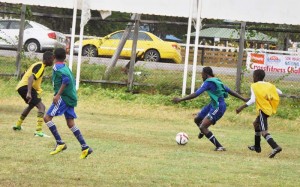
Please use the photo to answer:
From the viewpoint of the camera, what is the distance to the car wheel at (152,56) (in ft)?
82.6

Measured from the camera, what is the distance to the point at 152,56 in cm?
2577

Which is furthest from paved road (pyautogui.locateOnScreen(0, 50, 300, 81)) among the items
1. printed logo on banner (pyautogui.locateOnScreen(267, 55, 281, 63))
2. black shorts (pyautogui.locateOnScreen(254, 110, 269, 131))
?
black shorts (pyautogui.locateOnScreen(254, 110, 269, 131))

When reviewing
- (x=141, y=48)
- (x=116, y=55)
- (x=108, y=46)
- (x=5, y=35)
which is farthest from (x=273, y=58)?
(x=5, y=35)

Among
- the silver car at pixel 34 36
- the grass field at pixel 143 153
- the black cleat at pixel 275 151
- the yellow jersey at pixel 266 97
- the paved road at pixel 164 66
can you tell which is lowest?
the grass field at pixel 143 153

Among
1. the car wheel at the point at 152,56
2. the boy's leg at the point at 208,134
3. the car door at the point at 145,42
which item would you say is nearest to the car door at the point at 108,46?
the car door at the point at 145,42

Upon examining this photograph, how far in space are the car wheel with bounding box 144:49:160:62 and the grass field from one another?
4.68 meters

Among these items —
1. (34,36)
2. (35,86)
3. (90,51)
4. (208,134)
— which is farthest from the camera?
(34,36)

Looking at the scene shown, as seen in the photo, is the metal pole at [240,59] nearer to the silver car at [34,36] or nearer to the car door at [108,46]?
the car door at [108,46]

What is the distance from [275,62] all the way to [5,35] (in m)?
8.71

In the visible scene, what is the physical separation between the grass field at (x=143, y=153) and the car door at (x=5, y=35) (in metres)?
2.72

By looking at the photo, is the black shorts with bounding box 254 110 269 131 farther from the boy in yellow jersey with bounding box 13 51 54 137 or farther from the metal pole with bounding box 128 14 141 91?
the metal pole with bounding box 128 14 141 91

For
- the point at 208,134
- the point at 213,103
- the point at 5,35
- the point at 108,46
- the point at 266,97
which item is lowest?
the point at 208,134

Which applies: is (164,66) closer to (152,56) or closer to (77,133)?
(152,56)

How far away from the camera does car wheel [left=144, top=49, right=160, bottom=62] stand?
25188mm
